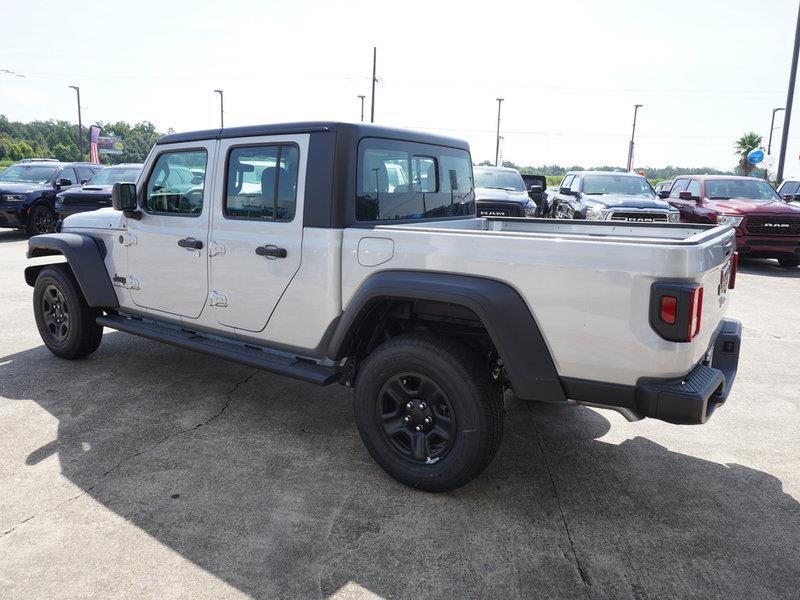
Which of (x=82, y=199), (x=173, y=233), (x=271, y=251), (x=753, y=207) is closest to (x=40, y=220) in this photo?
(x=82, y=199)

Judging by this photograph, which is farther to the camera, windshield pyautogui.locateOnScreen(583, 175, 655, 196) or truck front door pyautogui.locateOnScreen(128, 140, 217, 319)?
windshield pyautogui.locateOnScreen(583, 175, 655, 196)

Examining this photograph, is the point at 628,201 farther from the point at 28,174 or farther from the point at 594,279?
the point at 28,174

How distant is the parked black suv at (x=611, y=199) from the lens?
1099cm

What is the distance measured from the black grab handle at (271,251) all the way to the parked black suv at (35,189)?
12.2 meters

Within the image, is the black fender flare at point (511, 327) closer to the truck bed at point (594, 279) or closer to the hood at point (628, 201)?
the truck bed at point (594, 279)

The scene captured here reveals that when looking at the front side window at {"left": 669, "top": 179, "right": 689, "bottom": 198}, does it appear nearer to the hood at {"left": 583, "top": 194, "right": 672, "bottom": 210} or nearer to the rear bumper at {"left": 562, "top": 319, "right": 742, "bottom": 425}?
the hood at {"left": 583, "top": 194, "right": 672, "bottom": 210}

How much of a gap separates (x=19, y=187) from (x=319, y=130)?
1272 centimetres

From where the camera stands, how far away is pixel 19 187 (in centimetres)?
1330

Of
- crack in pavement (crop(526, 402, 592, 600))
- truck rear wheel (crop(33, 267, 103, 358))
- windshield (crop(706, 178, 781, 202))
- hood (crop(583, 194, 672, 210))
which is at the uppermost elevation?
windshield (crop(706, 178, 781, 202))

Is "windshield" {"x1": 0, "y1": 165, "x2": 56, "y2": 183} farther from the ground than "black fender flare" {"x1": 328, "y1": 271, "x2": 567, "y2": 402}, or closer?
farther from the ground

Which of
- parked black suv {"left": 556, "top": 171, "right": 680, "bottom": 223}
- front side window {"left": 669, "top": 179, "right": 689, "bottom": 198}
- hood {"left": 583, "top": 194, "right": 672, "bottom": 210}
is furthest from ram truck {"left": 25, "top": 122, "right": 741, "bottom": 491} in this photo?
front side window {"left": 669, "top": 179, "right": 689, "bottom": 198}

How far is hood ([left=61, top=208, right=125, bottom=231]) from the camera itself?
4754mm

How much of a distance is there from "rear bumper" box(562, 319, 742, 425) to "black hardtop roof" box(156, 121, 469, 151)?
6.05 ft

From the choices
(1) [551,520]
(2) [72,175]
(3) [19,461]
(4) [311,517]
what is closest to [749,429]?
(1) [551,520]
